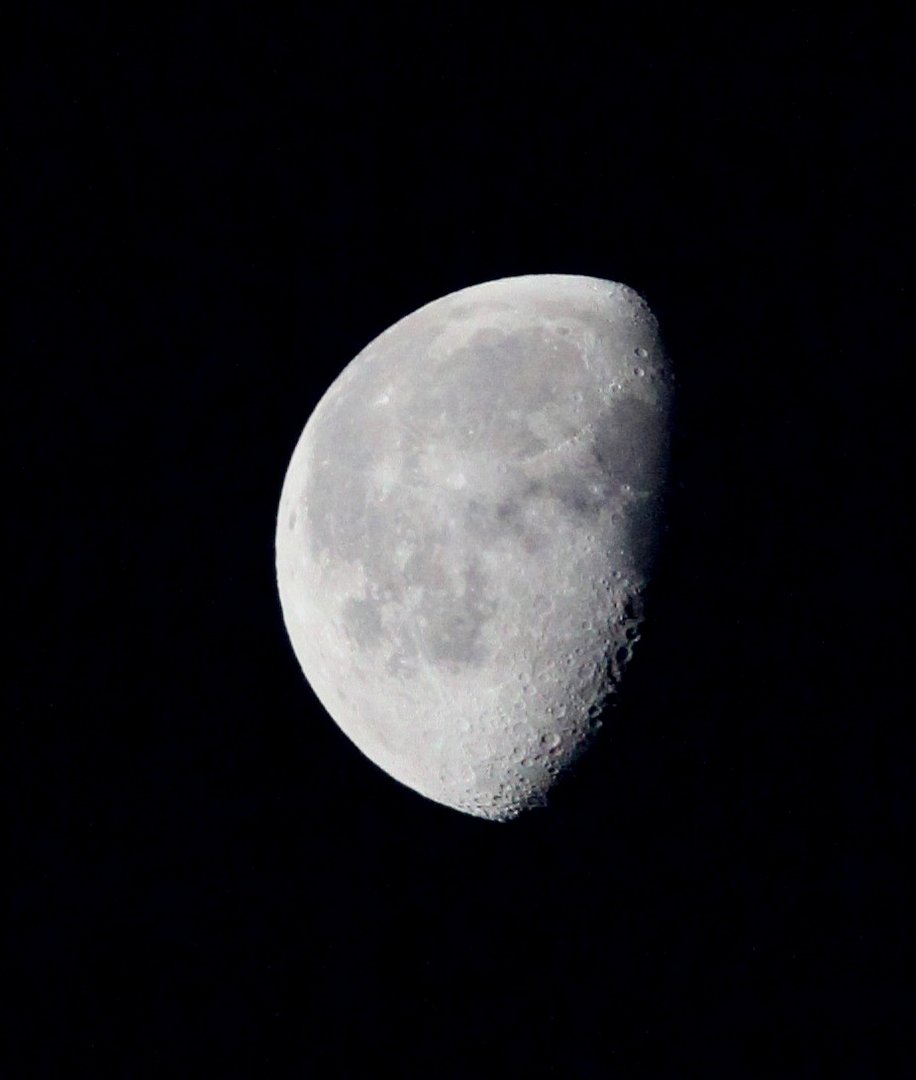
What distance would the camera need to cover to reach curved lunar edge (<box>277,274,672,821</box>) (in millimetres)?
3521

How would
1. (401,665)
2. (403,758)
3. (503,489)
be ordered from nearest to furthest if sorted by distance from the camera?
(503,489) < (401,665) < (403,758)

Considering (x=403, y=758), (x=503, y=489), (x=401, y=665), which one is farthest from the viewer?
(x=403, y=758)

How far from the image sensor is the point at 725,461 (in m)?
3.60

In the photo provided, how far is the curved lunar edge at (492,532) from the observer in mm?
3521

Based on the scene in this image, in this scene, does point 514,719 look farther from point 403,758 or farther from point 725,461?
point 725,461

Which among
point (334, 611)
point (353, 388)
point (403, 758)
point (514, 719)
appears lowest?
point (403, 758)

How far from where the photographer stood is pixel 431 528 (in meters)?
3.63

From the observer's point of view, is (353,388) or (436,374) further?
(353,388)

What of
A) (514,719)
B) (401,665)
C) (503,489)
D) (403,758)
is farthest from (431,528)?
(403,758)

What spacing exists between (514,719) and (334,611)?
88cm

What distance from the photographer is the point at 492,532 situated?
353 cm

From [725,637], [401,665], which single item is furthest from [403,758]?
[725,637]

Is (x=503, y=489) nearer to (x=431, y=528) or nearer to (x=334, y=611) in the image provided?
(x=431, y=528)

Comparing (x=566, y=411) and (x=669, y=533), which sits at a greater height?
(x=566, y=411)
